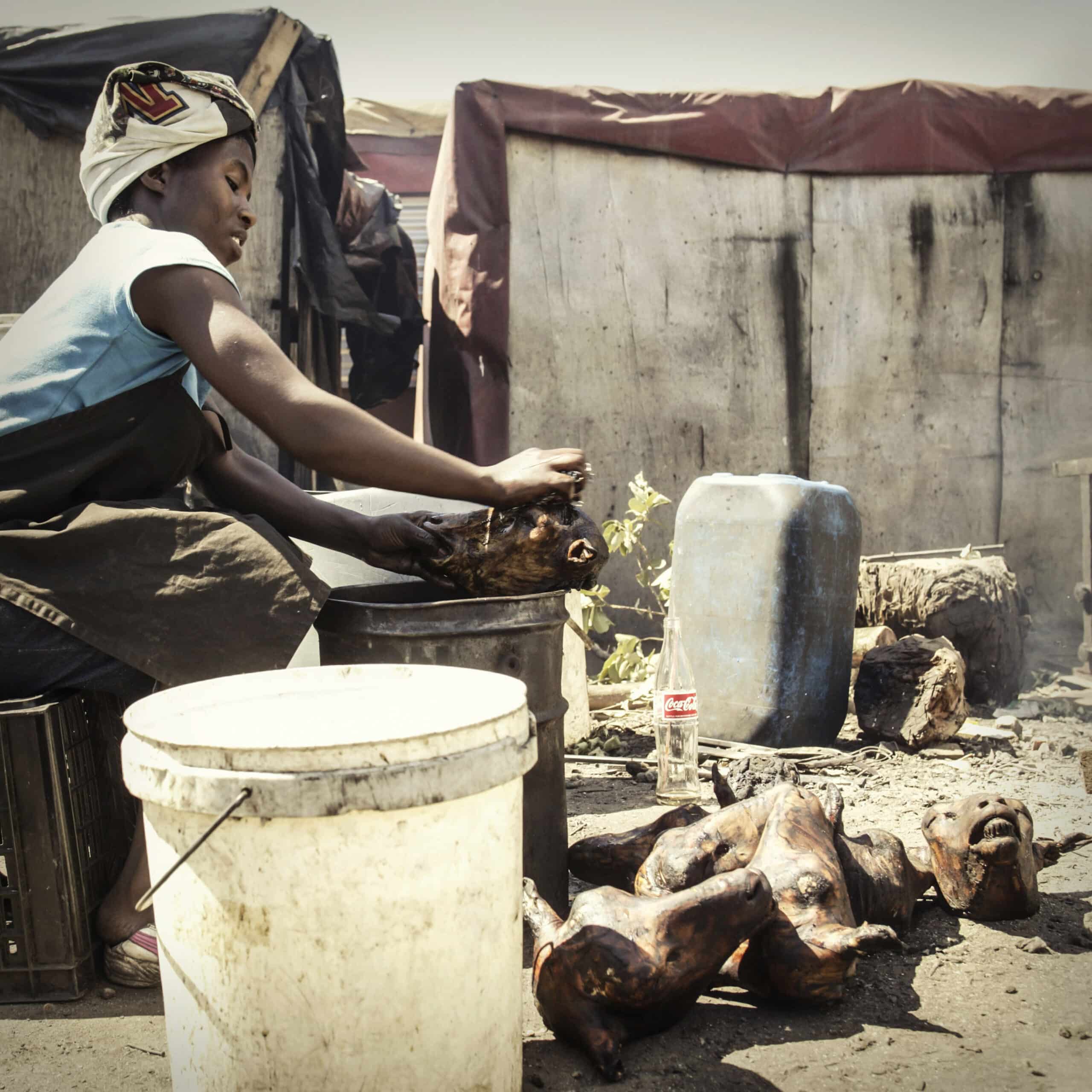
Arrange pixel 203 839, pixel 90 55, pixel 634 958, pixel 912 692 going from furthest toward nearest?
pixel 90 55 → pixel 912 692 → pixel 634 958 → pixel 203 839

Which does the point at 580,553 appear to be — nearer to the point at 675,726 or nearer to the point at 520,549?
the point at 520,549

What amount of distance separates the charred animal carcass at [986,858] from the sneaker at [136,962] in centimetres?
174

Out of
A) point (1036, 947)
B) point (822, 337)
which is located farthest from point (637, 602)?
point (1036, 947)

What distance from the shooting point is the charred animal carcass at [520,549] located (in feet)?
7.81

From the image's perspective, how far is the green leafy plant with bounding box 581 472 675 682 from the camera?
5.11 m

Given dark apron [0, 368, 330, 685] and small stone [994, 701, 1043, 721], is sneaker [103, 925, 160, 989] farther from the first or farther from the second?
small stone [994, 701, 1043, 721]

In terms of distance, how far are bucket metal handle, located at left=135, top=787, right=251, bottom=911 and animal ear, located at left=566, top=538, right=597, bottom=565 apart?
49.0 inches

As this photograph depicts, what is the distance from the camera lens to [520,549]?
2.38 m

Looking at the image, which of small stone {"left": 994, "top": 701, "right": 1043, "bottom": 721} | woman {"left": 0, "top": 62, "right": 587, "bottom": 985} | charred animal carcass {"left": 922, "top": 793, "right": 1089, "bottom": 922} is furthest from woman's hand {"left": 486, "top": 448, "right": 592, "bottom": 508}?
small stone {"left": 994, "top": 701, "right": 1043, "bottom": 721}

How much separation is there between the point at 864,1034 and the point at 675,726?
181 cm

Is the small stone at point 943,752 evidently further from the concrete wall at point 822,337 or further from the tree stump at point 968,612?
the concrete wall at point 822,337

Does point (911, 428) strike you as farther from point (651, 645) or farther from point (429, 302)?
point (429, 302)

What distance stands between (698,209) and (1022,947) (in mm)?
4968

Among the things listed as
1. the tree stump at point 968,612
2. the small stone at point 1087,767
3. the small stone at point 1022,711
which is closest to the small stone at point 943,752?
the small stone at point 1022,711
